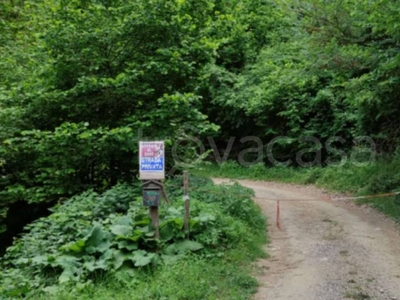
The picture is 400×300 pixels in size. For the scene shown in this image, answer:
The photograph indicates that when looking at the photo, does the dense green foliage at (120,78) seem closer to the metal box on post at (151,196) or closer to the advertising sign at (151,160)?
the advertising sign at (151,160)

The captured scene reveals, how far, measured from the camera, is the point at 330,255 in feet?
22.1

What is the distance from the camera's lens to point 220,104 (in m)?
20.5

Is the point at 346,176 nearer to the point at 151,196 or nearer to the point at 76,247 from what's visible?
the point at 151,196

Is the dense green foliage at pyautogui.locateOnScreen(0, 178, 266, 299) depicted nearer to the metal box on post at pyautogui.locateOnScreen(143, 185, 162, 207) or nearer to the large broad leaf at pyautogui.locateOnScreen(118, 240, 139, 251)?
the large broad leaf at pyautogui.locateOnScreen(118, 240, 139, 251)

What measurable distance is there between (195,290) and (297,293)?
4.52 ft

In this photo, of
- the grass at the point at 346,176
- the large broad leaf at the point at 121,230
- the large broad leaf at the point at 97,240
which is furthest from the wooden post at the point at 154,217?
the grass at the point at 346,176

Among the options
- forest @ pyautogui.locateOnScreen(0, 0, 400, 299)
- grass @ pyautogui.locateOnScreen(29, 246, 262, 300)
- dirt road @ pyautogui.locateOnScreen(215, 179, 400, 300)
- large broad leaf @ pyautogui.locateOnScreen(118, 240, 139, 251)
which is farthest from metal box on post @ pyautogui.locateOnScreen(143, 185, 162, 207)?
dirt road @ pyautogui.locateOnScreen(215, 179, 400, 300)

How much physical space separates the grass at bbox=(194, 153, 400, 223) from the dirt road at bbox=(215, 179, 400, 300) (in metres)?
0.71

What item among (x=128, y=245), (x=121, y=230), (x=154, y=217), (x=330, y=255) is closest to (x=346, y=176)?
(x=330, y=255)

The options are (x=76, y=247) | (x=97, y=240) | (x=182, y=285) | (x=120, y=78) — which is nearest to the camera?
(x=182, y=285)

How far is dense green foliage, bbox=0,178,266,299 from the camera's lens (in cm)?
507

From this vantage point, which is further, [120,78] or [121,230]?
[120,78]

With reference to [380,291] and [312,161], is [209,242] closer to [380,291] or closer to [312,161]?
[380,291]

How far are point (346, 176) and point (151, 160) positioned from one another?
9640 millimetres
